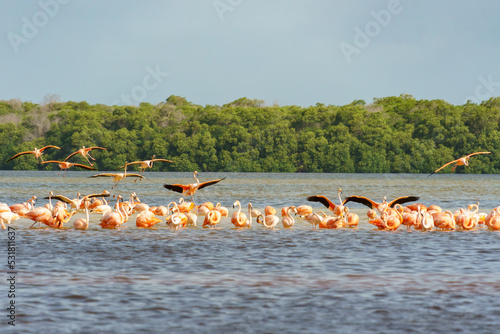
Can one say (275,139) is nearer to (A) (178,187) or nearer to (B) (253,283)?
(A) (178,187)

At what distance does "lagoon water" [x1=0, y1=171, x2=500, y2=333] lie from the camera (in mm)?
9430

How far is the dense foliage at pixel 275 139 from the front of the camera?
104938mm

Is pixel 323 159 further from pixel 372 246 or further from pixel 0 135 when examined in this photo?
pixel 372 246

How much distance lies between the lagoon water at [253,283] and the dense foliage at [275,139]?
87.4 m

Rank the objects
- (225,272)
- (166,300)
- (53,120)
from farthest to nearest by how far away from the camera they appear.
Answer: (53,120), (225,272), (166,300)

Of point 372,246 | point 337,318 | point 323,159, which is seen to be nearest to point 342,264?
point 372,246

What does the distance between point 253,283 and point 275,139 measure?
98473 mm

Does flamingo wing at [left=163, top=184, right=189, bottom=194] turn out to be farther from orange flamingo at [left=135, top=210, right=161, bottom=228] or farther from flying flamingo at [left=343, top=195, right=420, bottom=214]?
flying flamingo at [left=343, top=195, right=420, bottom=214]

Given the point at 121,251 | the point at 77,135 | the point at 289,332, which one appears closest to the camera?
the point at 289,332

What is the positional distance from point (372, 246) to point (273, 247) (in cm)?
226

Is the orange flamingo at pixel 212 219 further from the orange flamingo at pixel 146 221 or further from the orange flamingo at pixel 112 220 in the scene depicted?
the orange flamingo at pixel 112 220

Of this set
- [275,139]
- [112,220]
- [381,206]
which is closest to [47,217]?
[112,220]

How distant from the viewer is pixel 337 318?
31.8ft

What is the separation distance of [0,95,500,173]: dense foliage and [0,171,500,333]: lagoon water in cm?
8737
